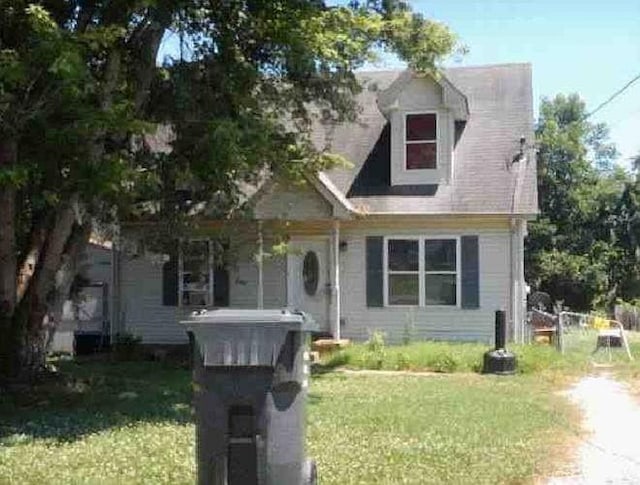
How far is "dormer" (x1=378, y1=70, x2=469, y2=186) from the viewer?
67.4 ft

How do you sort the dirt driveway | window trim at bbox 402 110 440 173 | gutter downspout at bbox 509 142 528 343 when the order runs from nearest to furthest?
1. the dirt driveway
2. gutter downspout at bbox 509 142 528 343
3. window trim at bbox 402 110 440 173

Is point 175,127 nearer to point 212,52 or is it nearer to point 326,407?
point 212,52

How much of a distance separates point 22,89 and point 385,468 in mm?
6118

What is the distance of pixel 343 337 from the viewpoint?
67.3 feet

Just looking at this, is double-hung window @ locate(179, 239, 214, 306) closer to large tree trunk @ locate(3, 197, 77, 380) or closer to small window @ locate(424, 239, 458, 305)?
small window @ locate(424, 239, 458, 305)

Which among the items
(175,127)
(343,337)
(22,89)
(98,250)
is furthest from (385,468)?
(98,250)

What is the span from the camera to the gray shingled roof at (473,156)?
19.9 meters

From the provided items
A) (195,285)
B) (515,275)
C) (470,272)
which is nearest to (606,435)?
(515,275)

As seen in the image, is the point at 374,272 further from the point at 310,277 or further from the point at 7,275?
the point at 7,275

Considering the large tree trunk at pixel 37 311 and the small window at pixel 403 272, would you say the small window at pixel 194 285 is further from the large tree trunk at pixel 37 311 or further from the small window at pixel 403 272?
the large tree trunk at pixel 37 311

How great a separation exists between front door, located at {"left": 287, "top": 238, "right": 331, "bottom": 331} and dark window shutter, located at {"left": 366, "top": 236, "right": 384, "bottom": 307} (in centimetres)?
85

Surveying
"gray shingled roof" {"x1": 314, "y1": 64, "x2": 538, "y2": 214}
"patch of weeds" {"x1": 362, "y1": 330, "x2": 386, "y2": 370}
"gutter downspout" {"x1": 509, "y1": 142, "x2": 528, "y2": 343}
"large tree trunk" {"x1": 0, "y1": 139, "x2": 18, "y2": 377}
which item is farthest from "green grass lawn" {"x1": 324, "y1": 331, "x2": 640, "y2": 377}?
"large tree trunk" {"x1": 0, "y1": 139, "x2": 18, "y2": 377}

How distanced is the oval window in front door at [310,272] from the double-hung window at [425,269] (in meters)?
1.54

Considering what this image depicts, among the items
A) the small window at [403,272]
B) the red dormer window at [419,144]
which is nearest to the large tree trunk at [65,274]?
the small window at [403,272]
